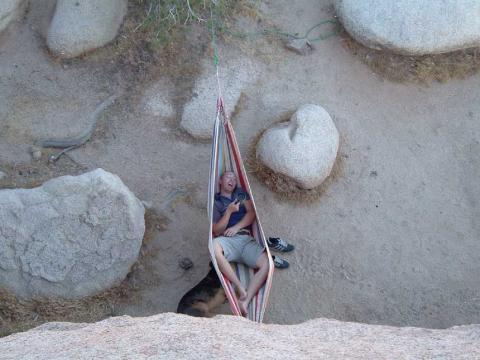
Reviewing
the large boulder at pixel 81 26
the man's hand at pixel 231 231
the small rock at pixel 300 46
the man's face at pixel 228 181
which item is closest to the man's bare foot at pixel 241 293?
the man's hand at pixel 231 231

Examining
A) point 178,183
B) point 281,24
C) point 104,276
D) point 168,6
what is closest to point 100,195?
point 104,276

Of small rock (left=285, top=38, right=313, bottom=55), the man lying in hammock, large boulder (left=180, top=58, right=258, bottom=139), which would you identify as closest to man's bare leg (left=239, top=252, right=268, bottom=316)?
the man lying in hammock

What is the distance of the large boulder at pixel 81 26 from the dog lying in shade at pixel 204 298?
9.04ft

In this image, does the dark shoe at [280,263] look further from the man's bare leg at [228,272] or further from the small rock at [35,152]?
the small rock at [35,152]

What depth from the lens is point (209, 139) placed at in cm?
636

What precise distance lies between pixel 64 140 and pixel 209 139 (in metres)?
1.34

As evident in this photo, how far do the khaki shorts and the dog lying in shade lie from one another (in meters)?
0.19

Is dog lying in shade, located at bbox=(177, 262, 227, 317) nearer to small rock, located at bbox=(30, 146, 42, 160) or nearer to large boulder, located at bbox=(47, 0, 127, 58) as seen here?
small rock, located at bbox=(30, 146, 42, 160)

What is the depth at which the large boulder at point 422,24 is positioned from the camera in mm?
6305

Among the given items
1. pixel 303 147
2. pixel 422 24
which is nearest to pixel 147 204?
pixel 303 147

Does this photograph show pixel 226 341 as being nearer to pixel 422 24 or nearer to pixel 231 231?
pixel 231 231

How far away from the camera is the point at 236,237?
533 cm

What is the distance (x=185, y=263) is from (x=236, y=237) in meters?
0.59

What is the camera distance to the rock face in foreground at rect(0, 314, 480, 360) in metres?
3.29
